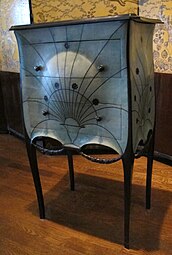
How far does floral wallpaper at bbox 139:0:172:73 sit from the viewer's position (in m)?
1.85

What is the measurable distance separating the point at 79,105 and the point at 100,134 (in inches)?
6.4

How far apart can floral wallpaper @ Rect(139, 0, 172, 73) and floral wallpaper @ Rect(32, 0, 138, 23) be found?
150 millimetres

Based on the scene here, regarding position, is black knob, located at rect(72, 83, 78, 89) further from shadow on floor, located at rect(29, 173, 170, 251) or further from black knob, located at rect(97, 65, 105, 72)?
shadow on floor, located at rect(29, 173, 170, 251)

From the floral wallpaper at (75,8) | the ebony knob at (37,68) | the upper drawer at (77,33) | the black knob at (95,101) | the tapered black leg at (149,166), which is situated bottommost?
the tapered black leg at (149,166)

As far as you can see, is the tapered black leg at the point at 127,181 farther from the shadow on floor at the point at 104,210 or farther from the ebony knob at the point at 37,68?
the ebony knob at the point at 37,68

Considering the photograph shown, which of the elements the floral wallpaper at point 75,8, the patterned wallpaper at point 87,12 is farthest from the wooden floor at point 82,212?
the floral wallpaper at point 75,8

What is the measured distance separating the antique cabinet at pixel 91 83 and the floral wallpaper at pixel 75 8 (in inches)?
36.7

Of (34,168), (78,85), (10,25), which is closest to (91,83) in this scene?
(78,85)

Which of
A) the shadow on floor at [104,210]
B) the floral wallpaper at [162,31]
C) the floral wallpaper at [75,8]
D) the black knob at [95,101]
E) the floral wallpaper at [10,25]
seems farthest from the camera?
the floral wallpaper at [10,25]

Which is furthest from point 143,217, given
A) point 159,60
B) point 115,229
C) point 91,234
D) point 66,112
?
point 159,60

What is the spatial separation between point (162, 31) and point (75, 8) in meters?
0.73

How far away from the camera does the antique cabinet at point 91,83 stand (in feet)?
3.41

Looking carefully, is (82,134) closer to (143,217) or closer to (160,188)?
(143,217)

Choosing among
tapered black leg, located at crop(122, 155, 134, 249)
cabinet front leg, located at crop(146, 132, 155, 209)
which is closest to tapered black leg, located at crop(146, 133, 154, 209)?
cabinet front leg, located at crop(146, 132, 155, 209)
